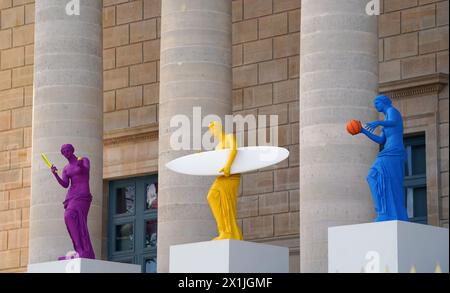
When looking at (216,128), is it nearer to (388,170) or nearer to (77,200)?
(388,170)

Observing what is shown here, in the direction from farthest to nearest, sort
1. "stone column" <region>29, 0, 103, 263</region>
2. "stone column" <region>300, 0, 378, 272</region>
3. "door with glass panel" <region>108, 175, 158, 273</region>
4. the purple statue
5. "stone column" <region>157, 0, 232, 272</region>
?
1. "door with glass panel" <region>108, 175, 158, 273</region>
2. "stone column" <region>29, 0, 103, 263</region>
3. "stone column" <region>157, 0, 232, 272</region>
4. the purple statue
5. "stone column" <region>300, 0, 378, 272</region>

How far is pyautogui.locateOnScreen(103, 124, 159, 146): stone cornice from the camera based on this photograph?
132 ft

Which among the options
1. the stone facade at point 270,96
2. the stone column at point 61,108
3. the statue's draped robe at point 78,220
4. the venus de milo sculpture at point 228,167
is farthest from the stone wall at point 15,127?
the venus de milo sculpture at point 228,167

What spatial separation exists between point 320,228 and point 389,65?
27.5ft

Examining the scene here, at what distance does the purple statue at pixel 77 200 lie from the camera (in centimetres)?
3091

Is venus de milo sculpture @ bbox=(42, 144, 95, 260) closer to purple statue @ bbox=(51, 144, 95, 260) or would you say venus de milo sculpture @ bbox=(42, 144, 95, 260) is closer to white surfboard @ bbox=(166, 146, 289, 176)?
purple statue @ bbox=(51, 144, 95, 260)

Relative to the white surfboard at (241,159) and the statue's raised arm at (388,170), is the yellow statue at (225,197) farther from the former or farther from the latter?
the statue's raised arm at (388,170)

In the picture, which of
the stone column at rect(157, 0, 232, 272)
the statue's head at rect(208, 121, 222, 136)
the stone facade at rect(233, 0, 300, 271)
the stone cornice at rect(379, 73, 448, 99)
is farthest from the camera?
the stone facade at rect(233, 0, 300, 271)

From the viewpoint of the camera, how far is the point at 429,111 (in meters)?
35.2

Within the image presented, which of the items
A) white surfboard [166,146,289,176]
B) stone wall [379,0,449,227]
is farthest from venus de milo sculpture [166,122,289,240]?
stone wall [379,0,449,227]

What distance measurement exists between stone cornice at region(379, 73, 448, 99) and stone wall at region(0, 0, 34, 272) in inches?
447

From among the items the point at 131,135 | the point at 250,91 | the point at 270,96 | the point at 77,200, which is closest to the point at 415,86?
the point at 270,96

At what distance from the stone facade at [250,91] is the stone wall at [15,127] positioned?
0.09ft
